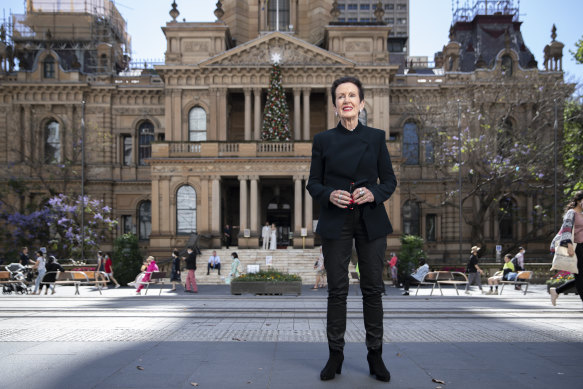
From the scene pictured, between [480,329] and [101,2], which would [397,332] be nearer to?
[480,329]

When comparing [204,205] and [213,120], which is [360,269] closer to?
[204,205]

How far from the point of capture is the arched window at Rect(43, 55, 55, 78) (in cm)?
4616

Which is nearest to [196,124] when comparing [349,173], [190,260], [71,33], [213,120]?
[213,120]

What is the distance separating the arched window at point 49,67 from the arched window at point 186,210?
17.8m

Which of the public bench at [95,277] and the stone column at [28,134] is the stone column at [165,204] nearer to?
the public bench at [95,277]

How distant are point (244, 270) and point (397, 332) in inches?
899

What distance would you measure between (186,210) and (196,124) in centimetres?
817

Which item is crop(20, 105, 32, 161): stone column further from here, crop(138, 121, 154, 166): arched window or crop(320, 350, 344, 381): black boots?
crop(320, 350, 344, 381): black boots

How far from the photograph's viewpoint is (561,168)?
37.8 meters

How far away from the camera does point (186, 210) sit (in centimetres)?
3728

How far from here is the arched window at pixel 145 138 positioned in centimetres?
4662

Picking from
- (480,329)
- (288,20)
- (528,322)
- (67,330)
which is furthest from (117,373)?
(288,20)

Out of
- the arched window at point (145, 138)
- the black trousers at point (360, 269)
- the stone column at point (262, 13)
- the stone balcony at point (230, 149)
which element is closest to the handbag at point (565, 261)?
the black trousers at point (360, 269)

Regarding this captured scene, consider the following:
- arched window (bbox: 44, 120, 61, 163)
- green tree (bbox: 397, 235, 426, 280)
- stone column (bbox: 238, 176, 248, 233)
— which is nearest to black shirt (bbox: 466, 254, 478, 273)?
green tree (bbox: 397, 235, 426, 280)
